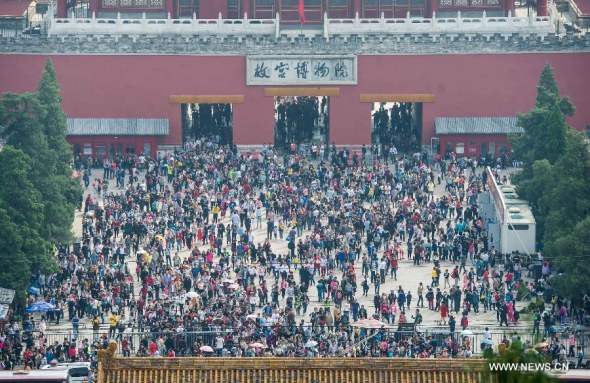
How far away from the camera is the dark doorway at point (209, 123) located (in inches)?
3524

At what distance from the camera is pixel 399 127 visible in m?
90.6

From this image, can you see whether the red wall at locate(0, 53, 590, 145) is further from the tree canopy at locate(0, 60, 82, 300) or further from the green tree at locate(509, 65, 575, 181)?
Result: the tree canopy at locate(0, 60, 82, 300)

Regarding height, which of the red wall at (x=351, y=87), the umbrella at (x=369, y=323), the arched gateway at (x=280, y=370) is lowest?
the arched gateway at (x=280, y=370)

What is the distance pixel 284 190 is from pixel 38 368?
74.5ft

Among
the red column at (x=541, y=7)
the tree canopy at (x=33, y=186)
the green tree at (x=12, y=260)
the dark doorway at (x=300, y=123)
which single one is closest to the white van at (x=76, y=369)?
the green tree at (x=12, y=260)

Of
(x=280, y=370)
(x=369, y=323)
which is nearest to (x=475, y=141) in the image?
(x=369, y=323)

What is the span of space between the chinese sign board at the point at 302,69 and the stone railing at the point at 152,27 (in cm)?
132

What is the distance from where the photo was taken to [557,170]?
2672 inches

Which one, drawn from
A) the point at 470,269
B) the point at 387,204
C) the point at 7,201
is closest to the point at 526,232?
the point at 470,269

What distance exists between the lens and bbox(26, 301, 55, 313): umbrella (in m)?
62.1

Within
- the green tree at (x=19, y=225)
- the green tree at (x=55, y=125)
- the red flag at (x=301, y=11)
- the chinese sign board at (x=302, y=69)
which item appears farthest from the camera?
the chinese sign board at (x=302, y=69)

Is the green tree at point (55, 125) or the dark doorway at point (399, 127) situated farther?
the dark doorway at point (399, 127)

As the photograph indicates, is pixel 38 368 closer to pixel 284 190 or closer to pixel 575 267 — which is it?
pixel 575 267

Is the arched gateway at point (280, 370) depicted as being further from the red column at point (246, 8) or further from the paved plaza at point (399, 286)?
the red column at point (246, 8)
